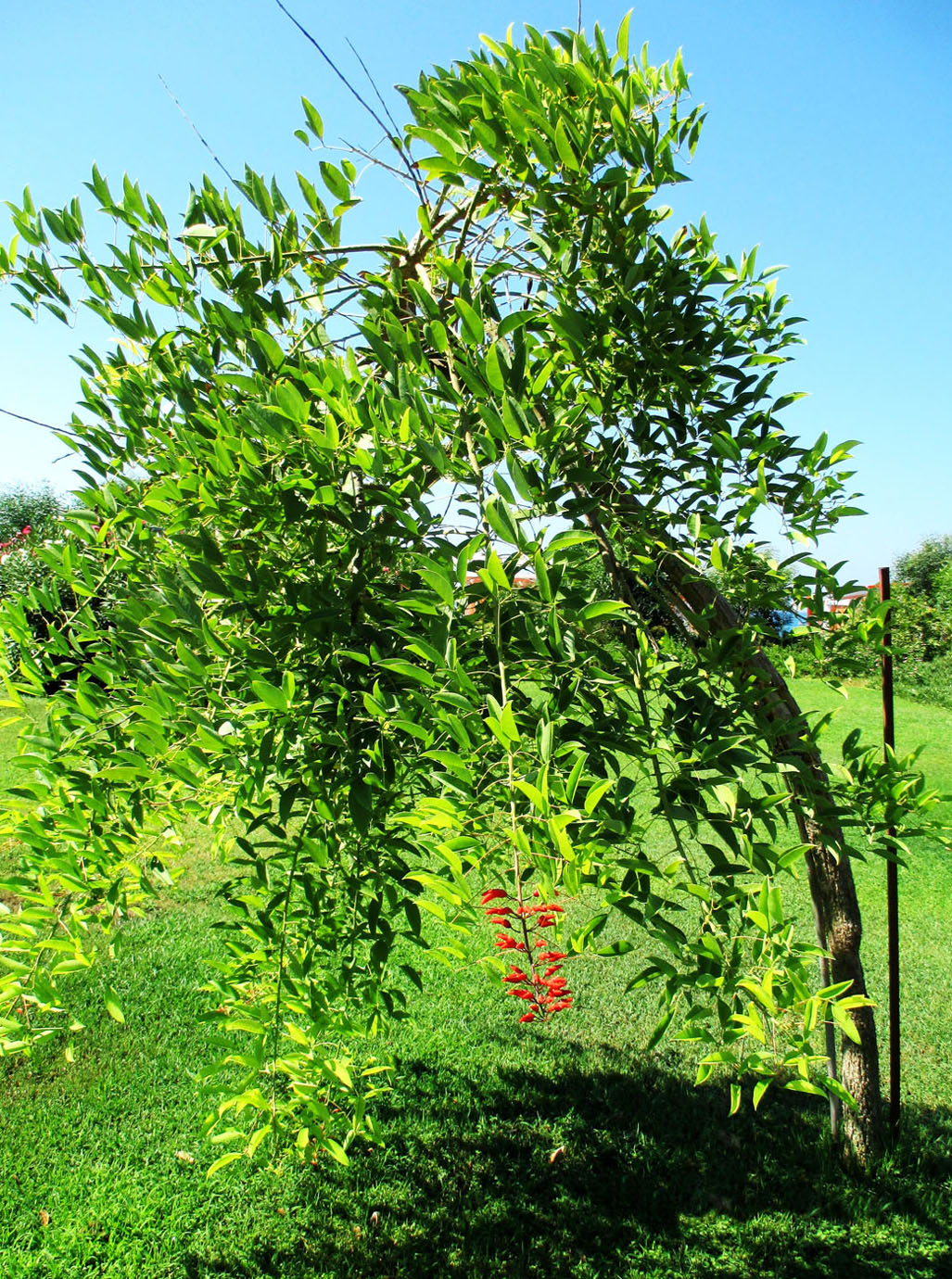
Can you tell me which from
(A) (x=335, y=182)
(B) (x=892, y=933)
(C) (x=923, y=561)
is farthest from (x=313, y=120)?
(C) (x=923, y=561)

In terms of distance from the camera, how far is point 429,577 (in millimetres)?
1221

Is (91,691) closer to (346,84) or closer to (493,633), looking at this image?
(493,633)

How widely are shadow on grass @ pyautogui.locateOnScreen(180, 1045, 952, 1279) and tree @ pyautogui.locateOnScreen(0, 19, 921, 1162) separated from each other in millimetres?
1201

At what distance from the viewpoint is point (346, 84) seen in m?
1.89

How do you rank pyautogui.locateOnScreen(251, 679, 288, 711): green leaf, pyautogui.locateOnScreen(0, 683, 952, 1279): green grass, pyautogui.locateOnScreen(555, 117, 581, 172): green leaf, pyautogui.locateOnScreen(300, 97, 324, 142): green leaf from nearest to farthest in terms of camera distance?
pyautogui.locateOnScreen(251, 679, 288, 711): green leaf < pyautogui.locateOnScreen(555, 117, 581, 172): green leaf < pyautogui.locateOnScreen(300, 97, 324, 142): green leaf < pyautogui.locateOnScreen(0, 683, 952, 1279): green grass

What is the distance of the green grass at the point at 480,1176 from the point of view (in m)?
2.72

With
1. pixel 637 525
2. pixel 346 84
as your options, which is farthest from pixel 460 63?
pixel 637 525

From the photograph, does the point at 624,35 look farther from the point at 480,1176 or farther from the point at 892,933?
the point at 480,1176

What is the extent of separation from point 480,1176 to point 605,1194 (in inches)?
18.1

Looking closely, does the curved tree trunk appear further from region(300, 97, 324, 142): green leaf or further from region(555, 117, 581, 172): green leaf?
region(300, 97, 324, 142): green leaf

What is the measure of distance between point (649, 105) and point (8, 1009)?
224 cm

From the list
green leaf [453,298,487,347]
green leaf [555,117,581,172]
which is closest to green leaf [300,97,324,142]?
green leaf [555,117,581,172]

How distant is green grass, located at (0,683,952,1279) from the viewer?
272cm

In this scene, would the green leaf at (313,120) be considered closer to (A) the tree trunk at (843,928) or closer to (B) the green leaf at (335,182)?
(B) the green leaf at (335,182)
